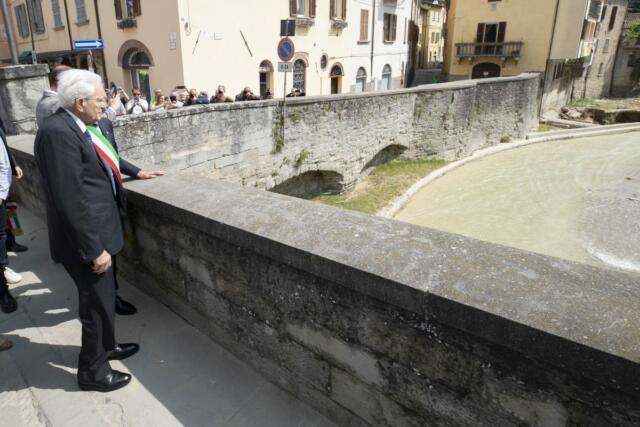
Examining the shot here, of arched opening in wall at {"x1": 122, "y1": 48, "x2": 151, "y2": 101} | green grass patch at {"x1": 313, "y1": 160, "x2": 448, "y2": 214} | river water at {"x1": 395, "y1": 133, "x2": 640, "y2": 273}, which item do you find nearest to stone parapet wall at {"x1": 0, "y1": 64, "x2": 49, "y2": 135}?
green grass patch at {"x1": 313, "y1": 160, "x2": 448, "y2": 214}

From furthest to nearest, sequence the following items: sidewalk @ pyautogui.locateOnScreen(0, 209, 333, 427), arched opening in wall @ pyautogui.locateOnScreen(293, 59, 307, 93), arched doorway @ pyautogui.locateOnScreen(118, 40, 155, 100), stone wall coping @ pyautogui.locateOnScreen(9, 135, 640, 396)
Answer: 1. arched opening in wall @ pyautogui.locateOnScreen(293, 59, 307, 93)
2. arched doorway @ pyautogui.locateOnScreen(118, 40, 155, 100)
3. sidewalk @ pyautogui.locateOnScreen(0, 209, 333, 427)
4. stone wall coping @ pyautogui.locateOnScreen(9, 135, 640, 396)

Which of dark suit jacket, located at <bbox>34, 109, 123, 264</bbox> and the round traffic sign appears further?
the round traffic sign

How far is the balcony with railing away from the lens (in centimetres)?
2814

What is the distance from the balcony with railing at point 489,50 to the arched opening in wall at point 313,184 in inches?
810

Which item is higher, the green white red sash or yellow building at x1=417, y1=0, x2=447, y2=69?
yellow building at x1=417, y1=0, x2=447, y2=69

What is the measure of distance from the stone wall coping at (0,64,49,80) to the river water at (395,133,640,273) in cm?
922

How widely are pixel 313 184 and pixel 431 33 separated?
39755 millimetres

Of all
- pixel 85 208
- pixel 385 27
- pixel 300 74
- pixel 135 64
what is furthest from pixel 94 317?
pixel 385 27

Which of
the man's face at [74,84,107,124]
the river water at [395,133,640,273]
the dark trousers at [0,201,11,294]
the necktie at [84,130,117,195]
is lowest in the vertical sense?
the river water at [395,133,640,273]

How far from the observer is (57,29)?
63.9ft

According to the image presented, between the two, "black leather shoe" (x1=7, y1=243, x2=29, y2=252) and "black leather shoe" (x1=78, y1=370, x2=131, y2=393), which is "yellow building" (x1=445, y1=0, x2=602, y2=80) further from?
"black leather shoe" (x1=78, y1=370, x2=131, y2=393)

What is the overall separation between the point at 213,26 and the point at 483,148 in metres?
12.5

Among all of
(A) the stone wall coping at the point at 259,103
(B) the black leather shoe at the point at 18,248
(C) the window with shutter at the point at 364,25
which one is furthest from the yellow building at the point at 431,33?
(B) the black leather shoe at the point at 18,248

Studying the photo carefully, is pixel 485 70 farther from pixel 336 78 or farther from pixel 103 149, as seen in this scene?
pixel 103 149
